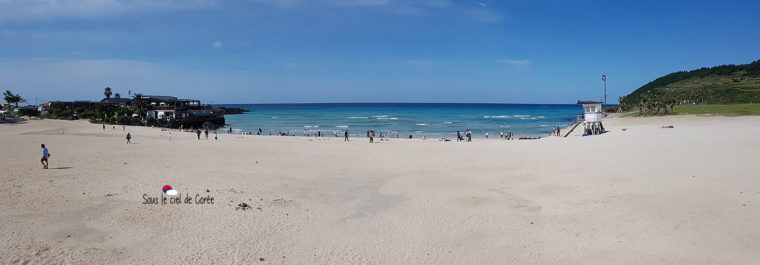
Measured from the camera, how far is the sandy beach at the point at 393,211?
863 cm

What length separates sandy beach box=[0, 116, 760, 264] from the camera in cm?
863

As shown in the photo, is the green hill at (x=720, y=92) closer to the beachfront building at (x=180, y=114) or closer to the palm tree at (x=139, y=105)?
the beachfront building at (x=180, y=114)

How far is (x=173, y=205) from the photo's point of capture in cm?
1211

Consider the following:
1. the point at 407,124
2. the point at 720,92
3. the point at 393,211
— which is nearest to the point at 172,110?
the point at 407,124

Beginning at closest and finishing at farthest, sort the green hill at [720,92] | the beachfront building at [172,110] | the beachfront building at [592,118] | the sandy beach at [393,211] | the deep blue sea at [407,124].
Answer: the sandy beach at [393,211] → the beachfront building at [592,118] → the deep blue sea at [407,124] → the green hill at [720,92] → the beachfront building at [172,110]

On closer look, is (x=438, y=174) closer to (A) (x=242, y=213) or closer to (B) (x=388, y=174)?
(B) (x=388, y=174)

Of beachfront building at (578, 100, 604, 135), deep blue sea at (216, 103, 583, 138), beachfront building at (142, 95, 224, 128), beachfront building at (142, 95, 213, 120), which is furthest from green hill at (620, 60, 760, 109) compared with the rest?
beachfront building at (142, 95, 213, 120)

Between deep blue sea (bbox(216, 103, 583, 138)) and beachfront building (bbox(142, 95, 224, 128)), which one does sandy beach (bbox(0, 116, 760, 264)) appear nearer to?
deep blue sea (bbox(216, 103, 583, 138))

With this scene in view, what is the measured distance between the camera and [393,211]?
12070mm

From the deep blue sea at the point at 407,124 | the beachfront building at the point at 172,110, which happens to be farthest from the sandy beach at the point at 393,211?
the beachfront building at the point at 172,110

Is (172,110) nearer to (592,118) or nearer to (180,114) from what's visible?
(180,114)

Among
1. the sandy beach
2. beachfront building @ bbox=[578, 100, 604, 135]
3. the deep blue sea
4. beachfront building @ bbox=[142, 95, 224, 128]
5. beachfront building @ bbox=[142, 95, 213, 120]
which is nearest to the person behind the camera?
the sandy beach

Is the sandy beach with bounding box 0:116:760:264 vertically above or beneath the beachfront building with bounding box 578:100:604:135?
beneath

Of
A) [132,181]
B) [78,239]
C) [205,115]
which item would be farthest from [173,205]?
[205,115]
